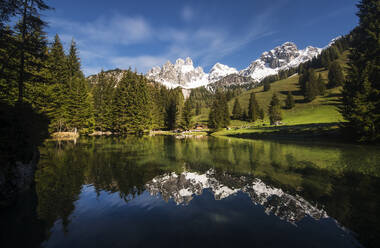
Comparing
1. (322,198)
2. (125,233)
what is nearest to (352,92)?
(322,198)

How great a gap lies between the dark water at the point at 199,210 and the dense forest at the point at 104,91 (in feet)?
20.2

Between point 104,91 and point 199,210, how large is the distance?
82.0m

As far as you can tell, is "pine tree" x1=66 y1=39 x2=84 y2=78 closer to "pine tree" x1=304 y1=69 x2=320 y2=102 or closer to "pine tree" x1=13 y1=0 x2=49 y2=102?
"pine tree" x1=13 y1=0 x2=49 y2=102

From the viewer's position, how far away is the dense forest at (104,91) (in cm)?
1564

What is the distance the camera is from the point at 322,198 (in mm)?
9930

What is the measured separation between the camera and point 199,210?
927 cm

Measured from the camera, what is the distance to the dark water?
668cm

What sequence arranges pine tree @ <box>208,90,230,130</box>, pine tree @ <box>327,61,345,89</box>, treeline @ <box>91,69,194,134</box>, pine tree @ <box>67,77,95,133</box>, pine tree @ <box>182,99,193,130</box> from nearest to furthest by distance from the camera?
pine tree @ <box>67,77,95,133</box>, treeline @ <box>91,69,194,134</box>, pine tree @ <box>208,90,230,130</box>, pine tree @ <box>182,99,193,130</box>, pine tree @ <box>327,61,345,89</box>

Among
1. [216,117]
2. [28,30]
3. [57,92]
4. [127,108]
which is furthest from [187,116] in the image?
[28,30]

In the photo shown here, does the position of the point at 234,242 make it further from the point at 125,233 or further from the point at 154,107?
the point at 154,107

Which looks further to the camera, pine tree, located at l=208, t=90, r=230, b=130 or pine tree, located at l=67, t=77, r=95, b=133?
pine tree, located at l=208, t=90, r=230, b=130

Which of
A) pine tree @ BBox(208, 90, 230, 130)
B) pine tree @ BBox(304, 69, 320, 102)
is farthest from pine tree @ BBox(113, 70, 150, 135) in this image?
pine tree @ BBox(304, 69, 320, 102)

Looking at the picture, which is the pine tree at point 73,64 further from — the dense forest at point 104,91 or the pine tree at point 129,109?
the pine tree at point 129,109

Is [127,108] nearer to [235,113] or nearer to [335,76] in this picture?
[235,113]
